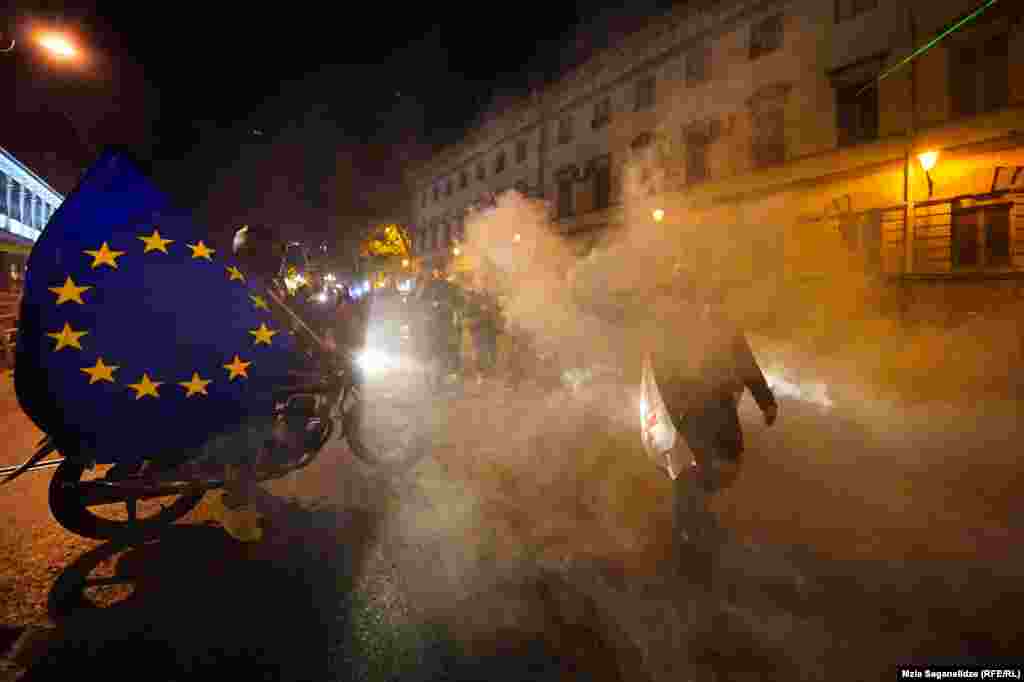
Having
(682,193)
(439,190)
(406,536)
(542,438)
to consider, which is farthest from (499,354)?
(439,190)

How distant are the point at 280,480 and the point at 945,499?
6.07 m

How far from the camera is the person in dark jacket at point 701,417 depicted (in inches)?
115

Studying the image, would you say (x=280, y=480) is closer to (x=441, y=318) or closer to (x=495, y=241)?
(x=441, y=318)

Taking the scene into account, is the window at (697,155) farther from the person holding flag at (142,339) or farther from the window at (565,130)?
the person holding flag at (142,339)

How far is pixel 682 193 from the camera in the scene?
19828mm

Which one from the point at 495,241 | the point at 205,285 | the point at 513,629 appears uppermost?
the point at 495,241

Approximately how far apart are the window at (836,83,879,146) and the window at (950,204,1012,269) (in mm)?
3591

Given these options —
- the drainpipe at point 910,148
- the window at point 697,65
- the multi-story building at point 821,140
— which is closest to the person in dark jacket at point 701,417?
the multi-story building at point 821,140

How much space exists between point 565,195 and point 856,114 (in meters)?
14.5

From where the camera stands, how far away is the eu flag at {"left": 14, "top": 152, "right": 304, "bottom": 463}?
98.9 inches

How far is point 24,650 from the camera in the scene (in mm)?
2318

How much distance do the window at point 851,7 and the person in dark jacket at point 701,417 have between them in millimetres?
17533

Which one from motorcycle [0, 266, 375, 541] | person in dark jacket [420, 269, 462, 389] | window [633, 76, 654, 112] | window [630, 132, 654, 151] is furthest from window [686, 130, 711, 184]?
motorcycle [0, 266, 375, 541]

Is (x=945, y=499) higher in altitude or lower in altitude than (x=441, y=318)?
lower
